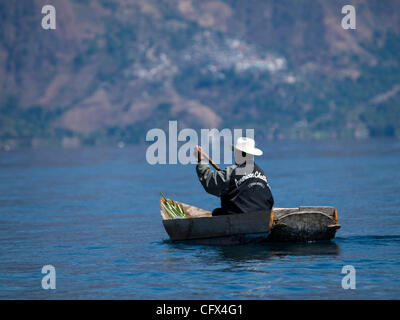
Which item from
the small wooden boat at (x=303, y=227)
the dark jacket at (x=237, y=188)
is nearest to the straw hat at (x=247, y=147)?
the dark jacket at (x=237, y=188)

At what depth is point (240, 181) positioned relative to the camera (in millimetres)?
21250

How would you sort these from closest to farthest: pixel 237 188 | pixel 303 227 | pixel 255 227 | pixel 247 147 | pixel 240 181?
pixel 247 147 < pixel 240 181 < pixel 237 188 < pixel 255 227 < pixel 303 227

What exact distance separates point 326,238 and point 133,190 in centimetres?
3149

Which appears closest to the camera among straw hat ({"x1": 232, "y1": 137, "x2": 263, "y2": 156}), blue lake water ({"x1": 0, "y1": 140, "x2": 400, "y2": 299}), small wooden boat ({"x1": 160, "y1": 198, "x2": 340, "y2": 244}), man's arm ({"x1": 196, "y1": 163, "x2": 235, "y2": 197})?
blue lake water ({"x1": 0, "y1": 140, "x2": 400, "y2": 299})

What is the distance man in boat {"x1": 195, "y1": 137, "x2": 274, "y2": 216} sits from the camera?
21.2m

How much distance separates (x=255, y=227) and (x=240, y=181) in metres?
1.35

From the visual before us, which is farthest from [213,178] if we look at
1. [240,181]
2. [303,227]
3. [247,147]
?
[303,227]

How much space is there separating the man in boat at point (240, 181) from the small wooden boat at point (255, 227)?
0.33m

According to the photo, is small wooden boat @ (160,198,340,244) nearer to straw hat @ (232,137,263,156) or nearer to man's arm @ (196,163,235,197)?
man's arm @ (196,163,235,197)

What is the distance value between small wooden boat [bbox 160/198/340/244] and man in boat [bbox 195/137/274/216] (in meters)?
0.33

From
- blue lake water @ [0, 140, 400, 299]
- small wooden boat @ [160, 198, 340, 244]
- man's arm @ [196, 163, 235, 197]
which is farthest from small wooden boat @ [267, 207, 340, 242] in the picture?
man's arm @ [196, 163, 235, 197]

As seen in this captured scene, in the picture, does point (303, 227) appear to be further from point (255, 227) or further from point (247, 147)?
point (247, 147)
